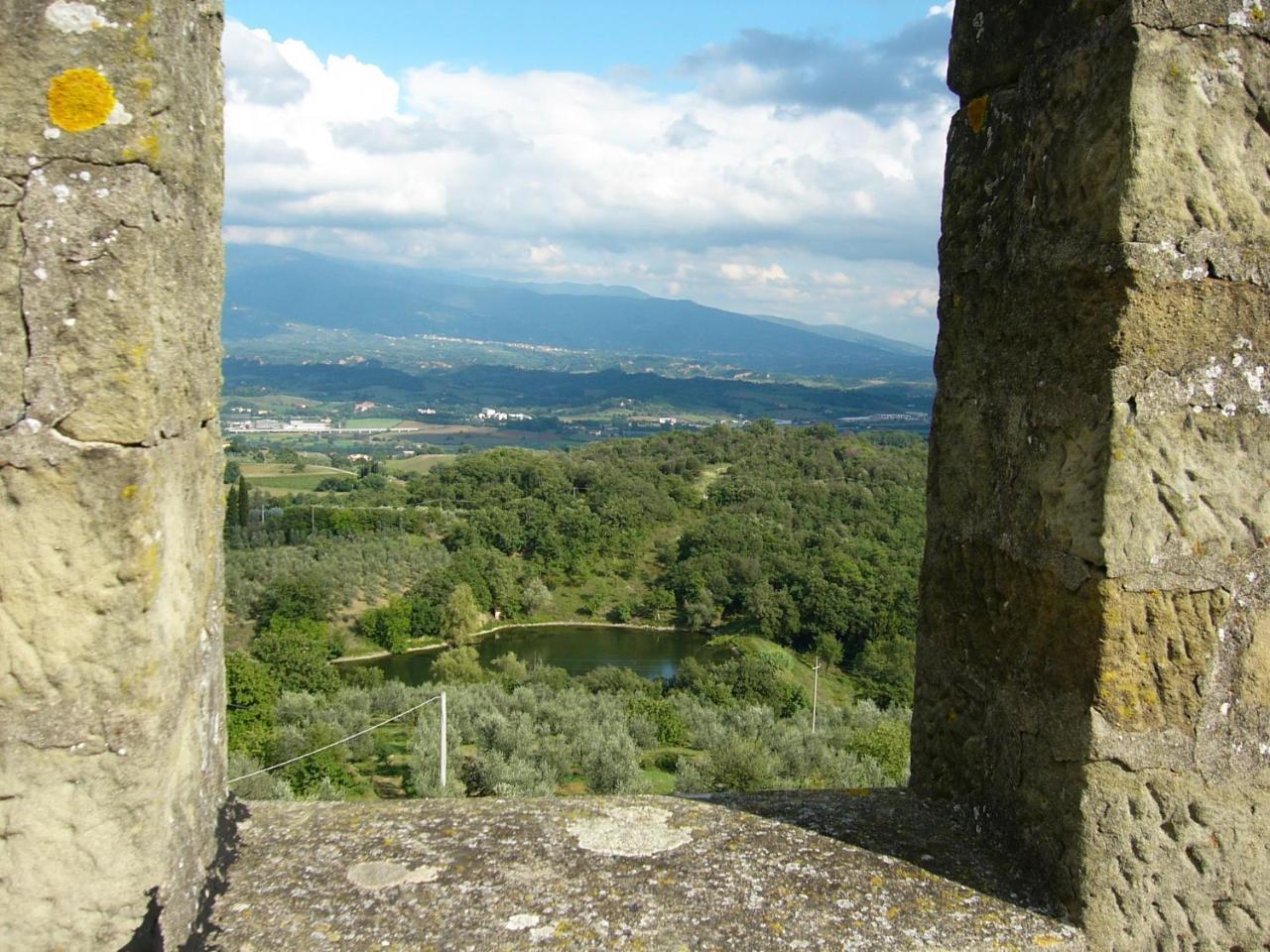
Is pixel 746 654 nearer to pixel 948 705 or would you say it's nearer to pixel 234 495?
pixel 234 495

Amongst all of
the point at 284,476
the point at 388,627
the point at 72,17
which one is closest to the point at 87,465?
the point at 72,17

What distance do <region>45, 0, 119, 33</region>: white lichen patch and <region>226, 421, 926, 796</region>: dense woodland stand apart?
403 inches

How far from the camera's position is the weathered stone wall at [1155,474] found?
1.98m

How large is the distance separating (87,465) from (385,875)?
1058 millimetres

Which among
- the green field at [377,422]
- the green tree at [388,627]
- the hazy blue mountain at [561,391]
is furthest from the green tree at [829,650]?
the green field at [377,422]

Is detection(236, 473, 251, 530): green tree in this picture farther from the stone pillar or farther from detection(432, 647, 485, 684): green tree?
the stone pillar

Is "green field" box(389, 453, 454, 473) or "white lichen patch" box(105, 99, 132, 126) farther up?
"white lichen patch" box(105, 99, 132, 126)

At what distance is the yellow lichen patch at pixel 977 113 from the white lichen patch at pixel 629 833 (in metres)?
1.91

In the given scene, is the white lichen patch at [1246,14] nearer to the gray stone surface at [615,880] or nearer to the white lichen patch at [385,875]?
the gray stone surface at [615,880]

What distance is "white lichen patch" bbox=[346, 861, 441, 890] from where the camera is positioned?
2.11 meters

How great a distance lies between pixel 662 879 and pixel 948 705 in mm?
937

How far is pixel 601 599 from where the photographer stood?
1645 inches

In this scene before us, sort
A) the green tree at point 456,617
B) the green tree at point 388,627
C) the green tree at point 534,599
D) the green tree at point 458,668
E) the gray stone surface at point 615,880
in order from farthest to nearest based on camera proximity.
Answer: the green tree at point 534,599, the green tree at point 456,617, the green tree at point 388,627, the green tree at point 458,668, the gray stone surface at point 615,880

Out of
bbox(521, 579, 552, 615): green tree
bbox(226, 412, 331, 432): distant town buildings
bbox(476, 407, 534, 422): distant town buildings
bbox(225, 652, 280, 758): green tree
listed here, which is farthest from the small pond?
bbox(476, 407, 534, 422): distant town buildings
